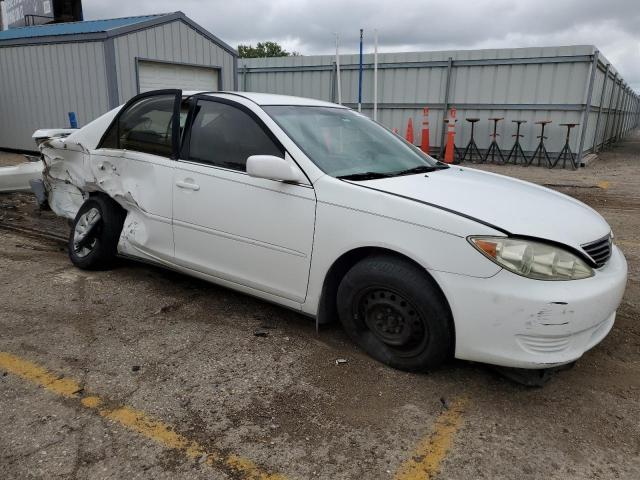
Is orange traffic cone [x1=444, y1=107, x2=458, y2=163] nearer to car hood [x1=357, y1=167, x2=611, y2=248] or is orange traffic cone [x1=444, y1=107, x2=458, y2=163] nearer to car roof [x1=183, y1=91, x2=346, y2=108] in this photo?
car roof [x1=183, y1=91, x2=346, y2=108]

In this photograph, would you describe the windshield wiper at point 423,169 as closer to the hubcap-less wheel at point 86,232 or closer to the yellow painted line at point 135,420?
Answer: the yellow painted line at point 135,420

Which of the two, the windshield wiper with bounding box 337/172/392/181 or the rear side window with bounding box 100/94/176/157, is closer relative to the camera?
the windshield wiper with bounding box 337/172/392/181

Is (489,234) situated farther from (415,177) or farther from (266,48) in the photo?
(266,48)

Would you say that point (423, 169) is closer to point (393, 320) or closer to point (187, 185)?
point (393, 320)

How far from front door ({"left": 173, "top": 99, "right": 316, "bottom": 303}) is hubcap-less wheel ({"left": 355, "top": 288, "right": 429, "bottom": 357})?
1.40 ft

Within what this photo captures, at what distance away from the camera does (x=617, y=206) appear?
8.16 meters

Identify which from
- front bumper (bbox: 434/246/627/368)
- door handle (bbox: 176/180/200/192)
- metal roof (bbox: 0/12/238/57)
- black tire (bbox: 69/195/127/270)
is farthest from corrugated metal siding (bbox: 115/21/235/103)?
front bumper (bbox: 434/246/627/368)

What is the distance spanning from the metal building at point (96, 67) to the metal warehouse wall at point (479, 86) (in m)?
3.55

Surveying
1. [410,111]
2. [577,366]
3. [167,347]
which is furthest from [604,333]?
[410,111]

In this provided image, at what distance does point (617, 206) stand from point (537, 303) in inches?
266

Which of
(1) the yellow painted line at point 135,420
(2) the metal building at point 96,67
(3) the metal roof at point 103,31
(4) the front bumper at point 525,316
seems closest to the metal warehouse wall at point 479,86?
(2) the metal building at point 96,67

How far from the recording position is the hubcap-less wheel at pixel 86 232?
180 inches

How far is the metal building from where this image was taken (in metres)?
10.7

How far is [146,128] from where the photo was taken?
4.22m
